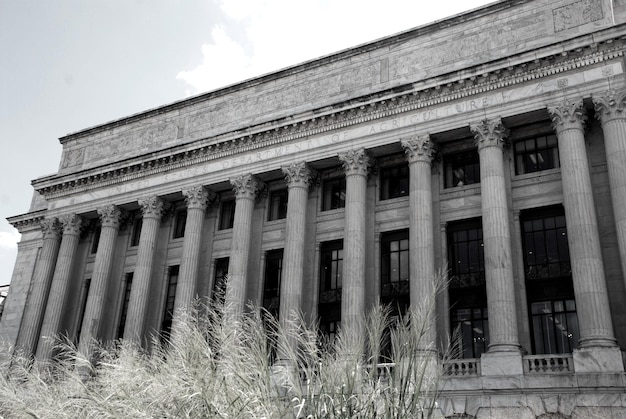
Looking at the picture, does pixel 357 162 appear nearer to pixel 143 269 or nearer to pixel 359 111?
pixel 359 111

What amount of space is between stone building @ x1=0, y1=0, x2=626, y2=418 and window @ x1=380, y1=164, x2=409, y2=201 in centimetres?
12

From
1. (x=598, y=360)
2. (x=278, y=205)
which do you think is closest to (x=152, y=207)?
(x=278, y=205)

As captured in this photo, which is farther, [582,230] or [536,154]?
[536,154]

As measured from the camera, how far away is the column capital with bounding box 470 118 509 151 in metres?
30.3

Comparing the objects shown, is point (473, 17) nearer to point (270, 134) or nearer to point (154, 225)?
point (270, 134)

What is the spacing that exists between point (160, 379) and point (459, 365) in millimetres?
16783

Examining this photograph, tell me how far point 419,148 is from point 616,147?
894 centimetres

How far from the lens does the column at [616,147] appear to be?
26.0 metres

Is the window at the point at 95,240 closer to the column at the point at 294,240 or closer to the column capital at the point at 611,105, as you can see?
the column at the point at 294,240

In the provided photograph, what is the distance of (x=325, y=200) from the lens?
36.3 metres

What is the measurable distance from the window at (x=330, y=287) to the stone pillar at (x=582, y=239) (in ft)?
39.0

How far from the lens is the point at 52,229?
43.5 meters

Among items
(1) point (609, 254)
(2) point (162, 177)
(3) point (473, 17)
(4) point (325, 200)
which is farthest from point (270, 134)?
(1) point (609, 254)

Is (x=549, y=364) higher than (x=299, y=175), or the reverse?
(x=299, y=175)
